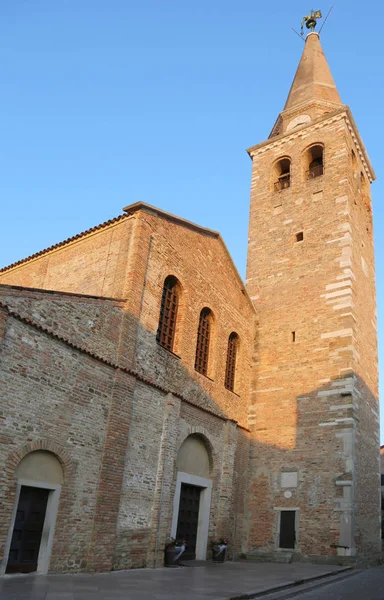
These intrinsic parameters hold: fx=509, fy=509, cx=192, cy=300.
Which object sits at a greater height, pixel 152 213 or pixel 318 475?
pixel 152 213

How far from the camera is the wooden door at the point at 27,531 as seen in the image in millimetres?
8352

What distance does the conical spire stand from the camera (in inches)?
850

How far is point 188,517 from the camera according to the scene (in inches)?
498

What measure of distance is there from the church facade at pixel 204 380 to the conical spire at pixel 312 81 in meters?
0.73

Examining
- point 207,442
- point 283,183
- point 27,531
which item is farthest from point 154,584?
point 283,183

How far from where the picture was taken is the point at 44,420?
8852 millimetres

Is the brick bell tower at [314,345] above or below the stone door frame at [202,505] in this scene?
above

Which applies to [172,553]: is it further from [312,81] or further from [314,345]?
[312,81]

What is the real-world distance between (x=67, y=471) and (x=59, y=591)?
2.44m

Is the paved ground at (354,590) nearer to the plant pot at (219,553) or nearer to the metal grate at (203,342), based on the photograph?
the plant pot at (219,553)

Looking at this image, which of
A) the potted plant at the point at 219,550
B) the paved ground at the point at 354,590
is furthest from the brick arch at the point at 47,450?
the potted plant at the point at 219,550

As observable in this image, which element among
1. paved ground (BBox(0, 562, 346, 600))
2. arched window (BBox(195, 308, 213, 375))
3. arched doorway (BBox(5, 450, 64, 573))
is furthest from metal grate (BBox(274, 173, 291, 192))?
arched doorway (BBox(5, 450, 64, 573))

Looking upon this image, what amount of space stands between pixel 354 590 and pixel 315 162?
15.0 m

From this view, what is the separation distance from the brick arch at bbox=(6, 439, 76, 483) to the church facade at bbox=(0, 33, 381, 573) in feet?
0.11
